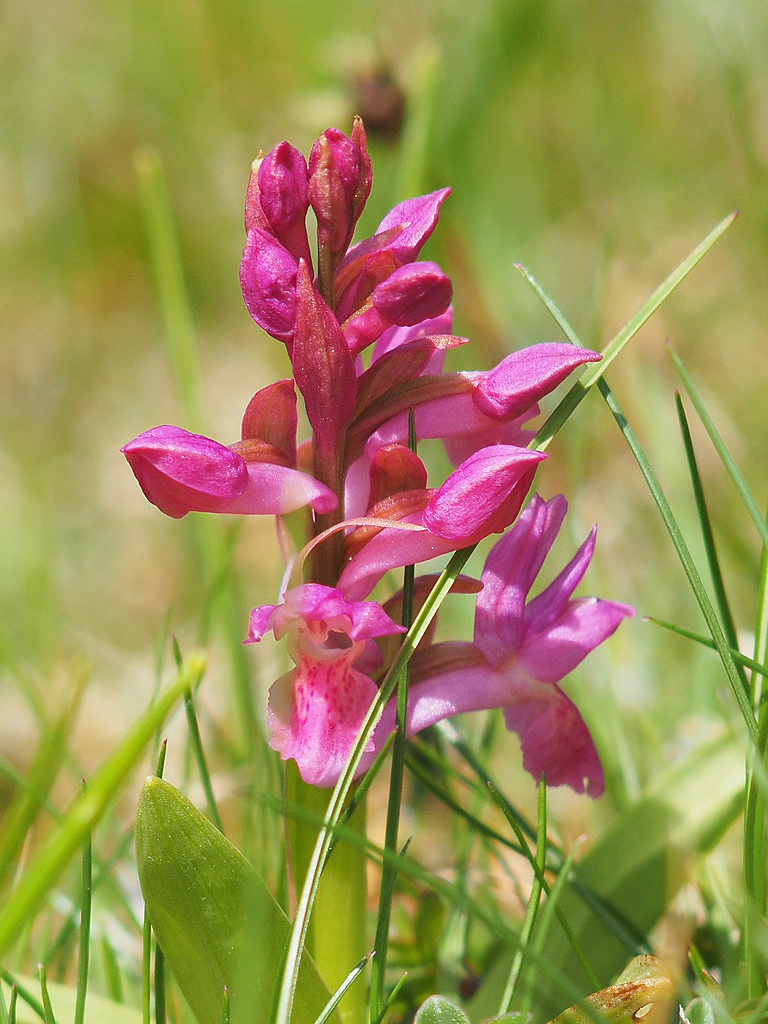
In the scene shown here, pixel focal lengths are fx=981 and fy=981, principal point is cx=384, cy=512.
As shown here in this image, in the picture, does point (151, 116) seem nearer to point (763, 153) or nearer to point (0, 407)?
point (0, 407)

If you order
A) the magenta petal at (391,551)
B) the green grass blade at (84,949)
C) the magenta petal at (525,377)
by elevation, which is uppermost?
the magenta petal at (525,377)

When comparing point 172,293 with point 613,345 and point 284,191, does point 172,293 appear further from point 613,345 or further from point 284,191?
point 613,345

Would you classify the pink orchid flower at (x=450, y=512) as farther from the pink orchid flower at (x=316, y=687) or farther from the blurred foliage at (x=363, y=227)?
the blurred foliage at (x=363, y=227)

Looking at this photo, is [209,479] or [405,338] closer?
[209,479]

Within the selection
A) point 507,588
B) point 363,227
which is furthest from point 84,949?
point 363,227

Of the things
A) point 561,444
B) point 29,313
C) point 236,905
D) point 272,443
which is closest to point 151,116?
point 29,313

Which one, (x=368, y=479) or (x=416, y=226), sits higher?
(x=416, y=226)

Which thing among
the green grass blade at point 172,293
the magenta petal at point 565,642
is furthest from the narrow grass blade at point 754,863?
the green grass blade at point 172,293
